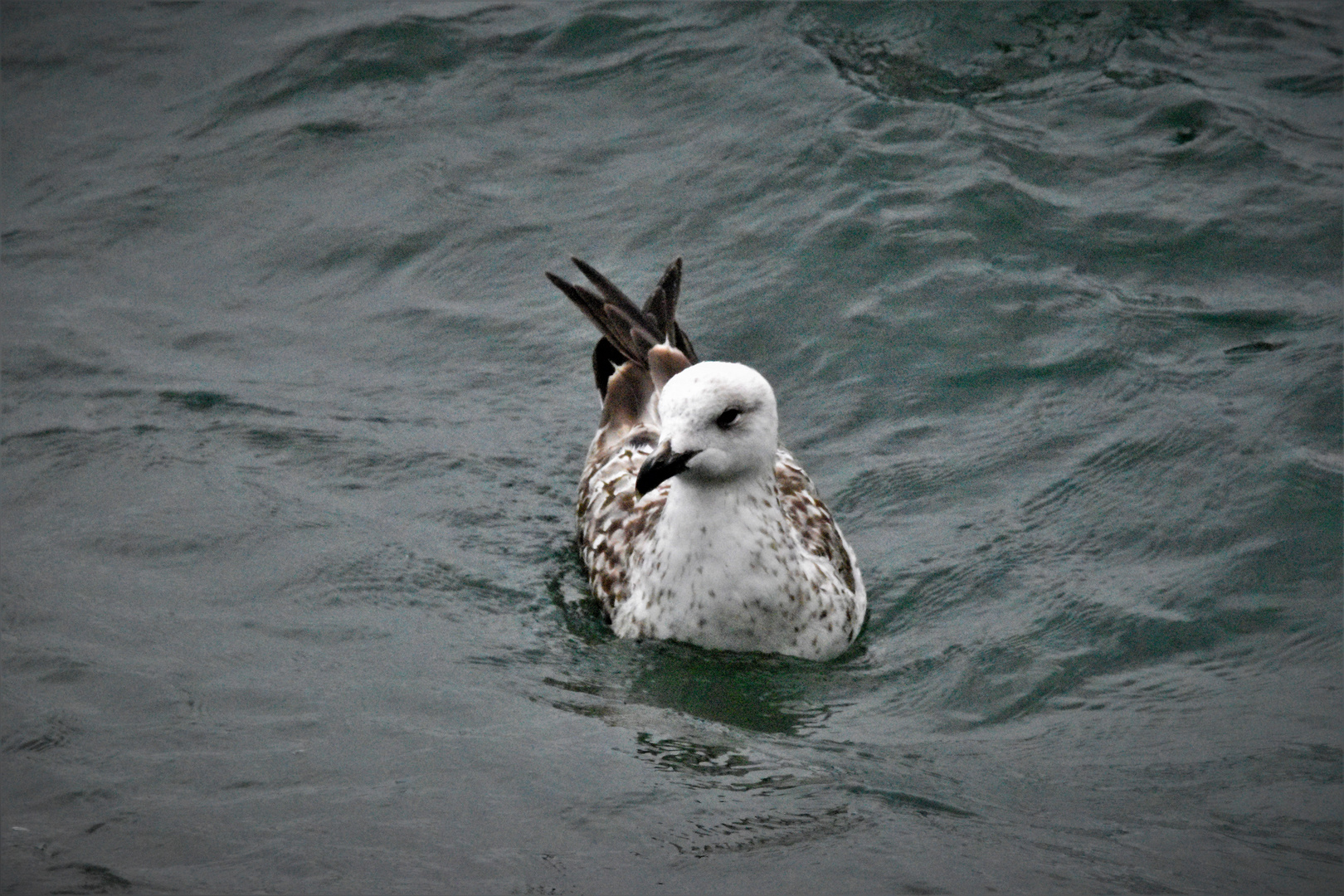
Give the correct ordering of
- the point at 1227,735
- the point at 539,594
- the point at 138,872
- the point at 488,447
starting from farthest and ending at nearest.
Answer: the point at 488,447 → the point at 539,594 → the point at 1227,735 → the point at 138,872

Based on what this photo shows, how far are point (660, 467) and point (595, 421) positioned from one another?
2979mm

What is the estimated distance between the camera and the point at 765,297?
1109 cm

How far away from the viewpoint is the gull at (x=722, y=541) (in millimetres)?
7531

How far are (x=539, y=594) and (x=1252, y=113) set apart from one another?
6777mm

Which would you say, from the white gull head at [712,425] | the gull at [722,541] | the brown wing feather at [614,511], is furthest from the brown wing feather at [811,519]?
the white gull head at [712,425]

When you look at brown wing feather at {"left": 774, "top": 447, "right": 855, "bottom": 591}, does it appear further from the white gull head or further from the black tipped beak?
the black tipped beak

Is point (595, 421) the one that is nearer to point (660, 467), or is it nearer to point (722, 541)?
point (722, 541)

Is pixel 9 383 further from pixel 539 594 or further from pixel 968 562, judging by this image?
pixel 968 562

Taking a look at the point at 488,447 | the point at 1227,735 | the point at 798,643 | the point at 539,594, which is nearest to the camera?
the point at 1227,735

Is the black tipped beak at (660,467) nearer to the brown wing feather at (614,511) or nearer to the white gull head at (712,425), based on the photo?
the white gull head at (712,425)

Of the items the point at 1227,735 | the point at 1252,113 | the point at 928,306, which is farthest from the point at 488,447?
the point at 1252,113

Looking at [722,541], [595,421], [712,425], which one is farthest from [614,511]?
[595,421]

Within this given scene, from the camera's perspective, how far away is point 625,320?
9578 millimetres

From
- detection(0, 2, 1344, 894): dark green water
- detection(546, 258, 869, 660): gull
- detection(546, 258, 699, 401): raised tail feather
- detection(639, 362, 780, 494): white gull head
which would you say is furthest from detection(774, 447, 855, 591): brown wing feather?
detection(546, 258, 699, 401): raised tail feather
